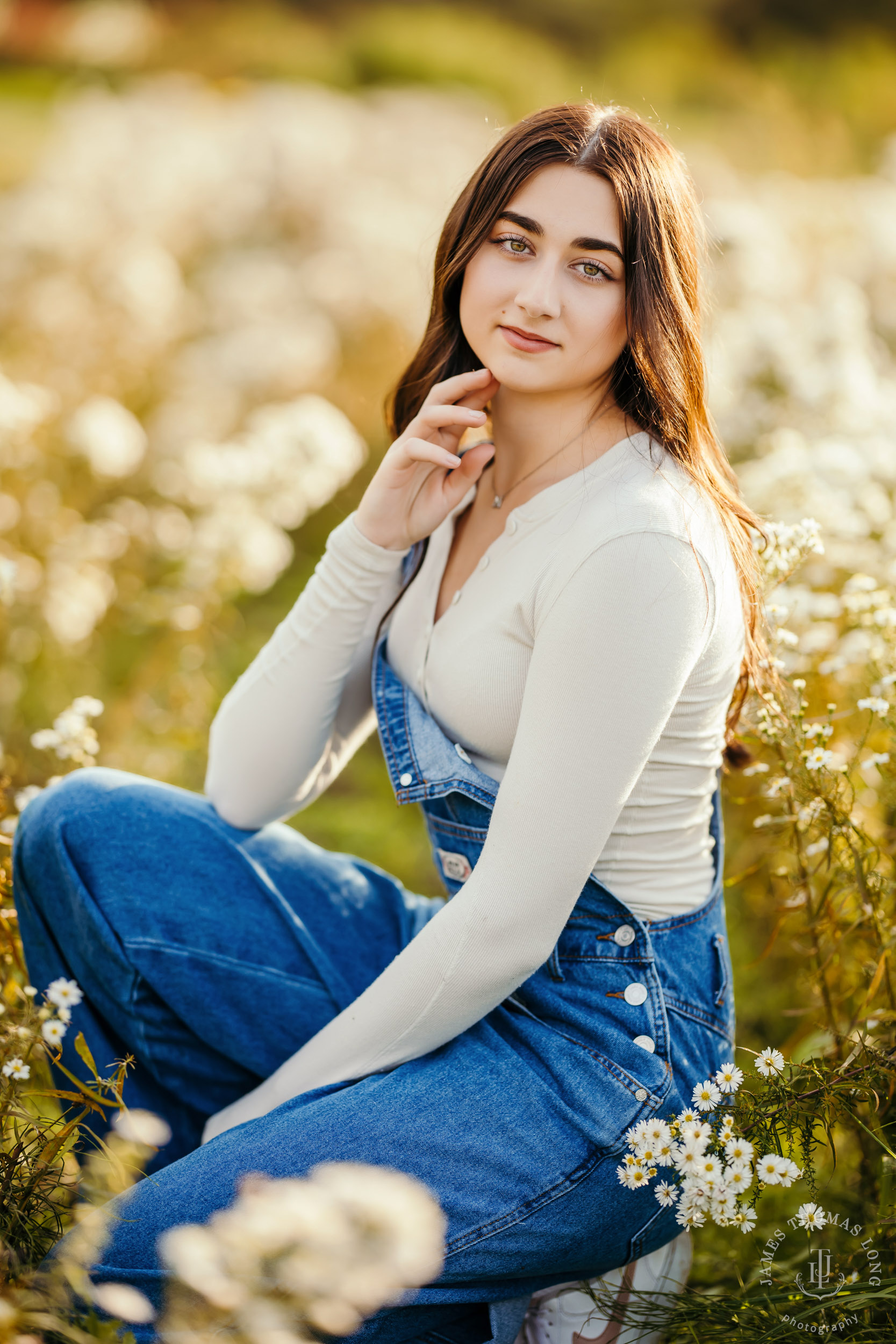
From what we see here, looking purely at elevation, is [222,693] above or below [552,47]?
below

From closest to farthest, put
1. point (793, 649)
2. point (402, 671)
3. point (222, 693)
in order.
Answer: point (402, 671) → point (793, 649) → point (222, 693)

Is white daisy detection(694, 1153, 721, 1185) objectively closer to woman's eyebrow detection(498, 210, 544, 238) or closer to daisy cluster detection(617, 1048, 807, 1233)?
daisy cluster detection(617, 1048, 807, 1233)

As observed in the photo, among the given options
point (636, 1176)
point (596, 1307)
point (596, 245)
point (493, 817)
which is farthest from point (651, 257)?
point (596, 1307)

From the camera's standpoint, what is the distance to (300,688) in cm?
154

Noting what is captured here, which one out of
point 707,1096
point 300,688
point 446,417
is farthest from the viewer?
point 300,688

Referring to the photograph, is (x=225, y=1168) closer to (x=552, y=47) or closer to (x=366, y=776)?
(x=366, y=776)

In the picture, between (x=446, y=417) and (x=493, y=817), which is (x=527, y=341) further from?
(x=493, y=817)

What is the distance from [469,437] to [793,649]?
2.01 feet

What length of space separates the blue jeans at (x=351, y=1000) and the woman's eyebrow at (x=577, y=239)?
61 centimetres

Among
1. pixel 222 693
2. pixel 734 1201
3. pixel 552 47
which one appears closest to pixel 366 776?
pixel 222 693

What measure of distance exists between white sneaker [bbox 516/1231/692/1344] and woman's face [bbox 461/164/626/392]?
110cm

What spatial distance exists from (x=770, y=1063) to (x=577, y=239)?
97 cm

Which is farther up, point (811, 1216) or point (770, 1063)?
point (770, 1063)

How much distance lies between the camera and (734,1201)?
106cm
